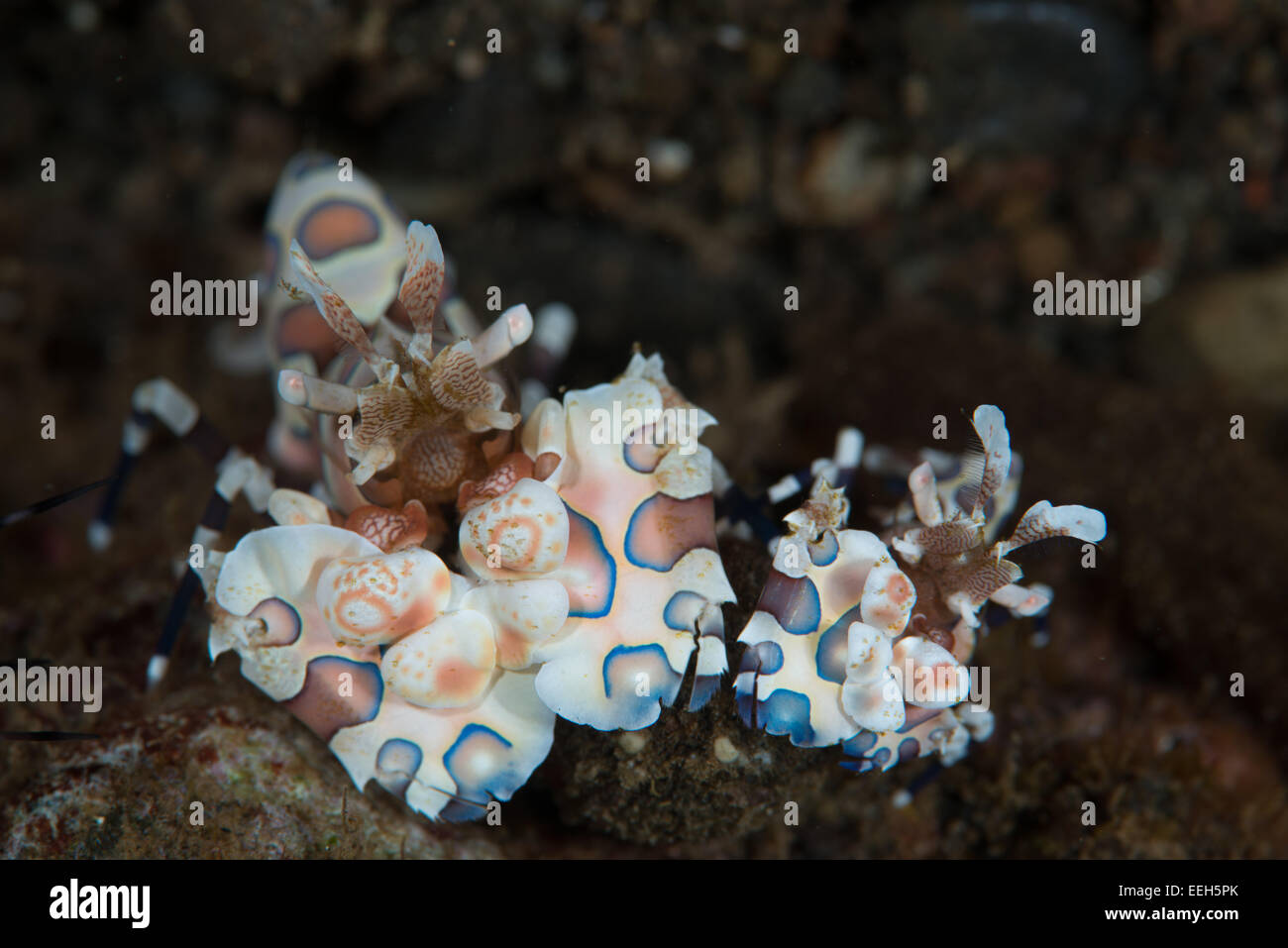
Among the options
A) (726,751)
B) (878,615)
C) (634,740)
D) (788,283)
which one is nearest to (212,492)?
(634,740)

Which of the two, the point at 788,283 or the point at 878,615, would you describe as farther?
the point at 788,283

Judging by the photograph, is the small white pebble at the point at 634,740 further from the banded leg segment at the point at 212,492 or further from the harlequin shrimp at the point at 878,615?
the banded leg segment at the point at 212,492

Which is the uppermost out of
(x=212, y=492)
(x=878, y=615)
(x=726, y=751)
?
(x=212, y=492)

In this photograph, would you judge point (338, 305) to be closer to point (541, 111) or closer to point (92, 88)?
point (541, 111)

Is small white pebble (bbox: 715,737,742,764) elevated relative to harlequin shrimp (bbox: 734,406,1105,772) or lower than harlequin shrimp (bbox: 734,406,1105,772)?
lower

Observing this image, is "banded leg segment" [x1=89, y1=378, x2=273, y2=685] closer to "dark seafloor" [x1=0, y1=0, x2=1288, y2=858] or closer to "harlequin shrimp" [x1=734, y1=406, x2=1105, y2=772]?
"dark seafloor" [x1=0, y1=0, x2=1288, y2=858]

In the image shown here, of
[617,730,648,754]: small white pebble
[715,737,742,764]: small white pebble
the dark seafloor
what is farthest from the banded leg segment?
[715,737,742,764]: small white pebble

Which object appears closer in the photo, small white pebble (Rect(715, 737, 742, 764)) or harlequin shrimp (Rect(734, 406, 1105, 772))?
harlequin shrimp (Rect(734, 406, 1105, 772))

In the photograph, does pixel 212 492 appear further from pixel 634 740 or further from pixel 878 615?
pixel 878 615
